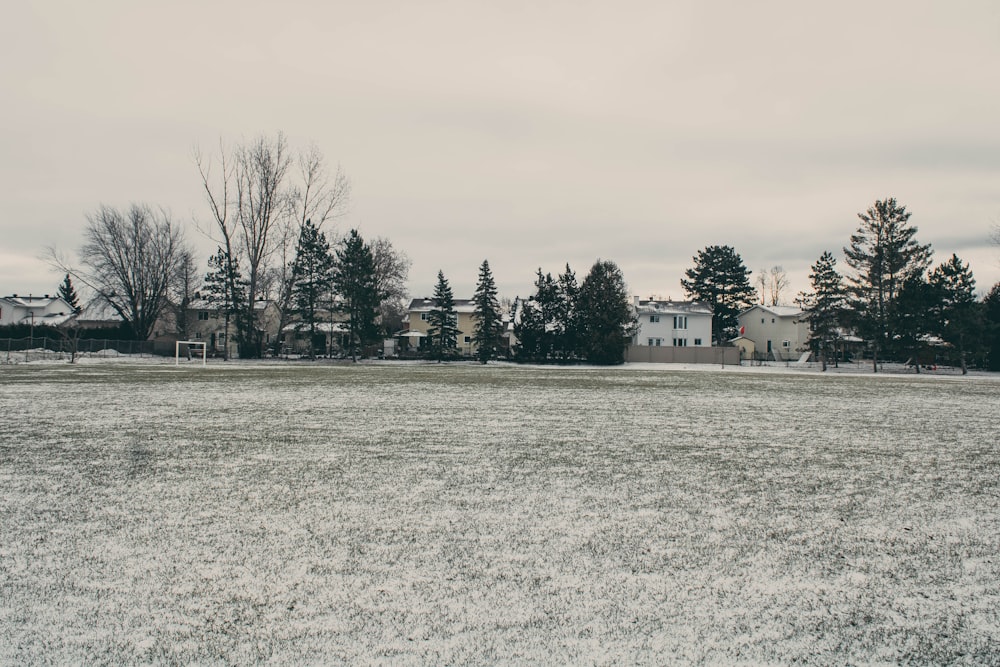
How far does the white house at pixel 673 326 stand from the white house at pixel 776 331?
16.3 feet

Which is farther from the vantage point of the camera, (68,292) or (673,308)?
(68,292)

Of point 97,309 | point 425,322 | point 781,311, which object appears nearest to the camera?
point 97,309

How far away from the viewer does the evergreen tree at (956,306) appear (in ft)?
146

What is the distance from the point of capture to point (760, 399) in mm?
19422

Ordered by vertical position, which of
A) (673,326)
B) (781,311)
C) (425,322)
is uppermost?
(781,311)

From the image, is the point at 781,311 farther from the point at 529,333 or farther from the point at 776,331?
the point at 529,333

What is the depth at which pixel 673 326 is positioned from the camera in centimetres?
7256

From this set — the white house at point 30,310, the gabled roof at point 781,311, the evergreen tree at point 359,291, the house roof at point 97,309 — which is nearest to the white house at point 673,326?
the gabled roof at point 781,311

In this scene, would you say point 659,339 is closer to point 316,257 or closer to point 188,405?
point 316,257

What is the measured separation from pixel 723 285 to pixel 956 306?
135ft

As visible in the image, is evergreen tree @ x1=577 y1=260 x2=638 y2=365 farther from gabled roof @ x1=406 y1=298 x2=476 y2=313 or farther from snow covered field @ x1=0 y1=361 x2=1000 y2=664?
snow covered field @ x1=0 y1=361 x2=1000 y2=664

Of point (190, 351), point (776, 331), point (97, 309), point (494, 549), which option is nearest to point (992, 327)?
point (776, 331)

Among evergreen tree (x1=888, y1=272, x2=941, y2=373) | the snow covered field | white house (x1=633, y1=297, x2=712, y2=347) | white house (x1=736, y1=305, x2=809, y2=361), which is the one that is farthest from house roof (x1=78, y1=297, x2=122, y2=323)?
evergreen tree (x1=888, y1=272, x2=941, y2=373)

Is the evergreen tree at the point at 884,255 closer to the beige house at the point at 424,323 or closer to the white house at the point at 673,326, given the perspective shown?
the white house at the point at 673,326
